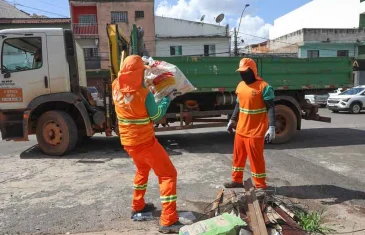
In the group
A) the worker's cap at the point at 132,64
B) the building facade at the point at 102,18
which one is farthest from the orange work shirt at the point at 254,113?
the building facade at the point at 102,18

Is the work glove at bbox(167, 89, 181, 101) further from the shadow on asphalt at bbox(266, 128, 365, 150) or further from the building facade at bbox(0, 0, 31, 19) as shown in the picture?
the building facade at bbox(0, 0, 31, 19)

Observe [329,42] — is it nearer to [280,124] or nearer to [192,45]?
[192,45]

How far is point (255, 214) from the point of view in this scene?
337 centimetres

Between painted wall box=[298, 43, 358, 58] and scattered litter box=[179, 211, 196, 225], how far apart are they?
27.5m

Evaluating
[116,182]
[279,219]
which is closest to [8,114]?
[116,182]

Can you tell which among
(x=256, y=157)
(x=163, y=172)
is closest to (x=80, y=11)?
(x=256, y=157)

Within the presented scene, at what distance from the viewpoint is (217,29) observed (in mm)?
32656

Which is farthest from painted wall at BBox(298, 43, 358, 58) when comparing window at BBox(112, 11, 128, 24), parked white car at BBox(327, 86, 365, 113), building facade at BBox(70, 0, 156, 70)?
window at BBox(112, 11, 128, 24)

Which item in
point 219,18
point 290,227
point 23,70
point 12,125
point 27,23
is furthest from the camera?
point 219,18

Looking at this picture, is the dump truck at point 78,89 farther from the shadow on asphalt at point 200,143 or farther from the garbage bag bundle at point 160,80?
the garbage bag bundle at point 160,80

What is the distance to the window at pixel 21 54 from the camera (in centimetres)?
651

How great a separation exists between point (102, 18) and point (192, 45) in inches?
326

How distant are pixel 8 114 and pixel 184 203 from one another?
4.39 metres

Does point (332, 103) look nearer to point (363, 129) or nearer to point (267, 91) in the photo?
point (363, 129)
